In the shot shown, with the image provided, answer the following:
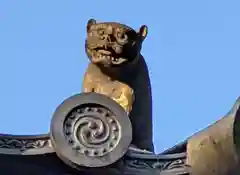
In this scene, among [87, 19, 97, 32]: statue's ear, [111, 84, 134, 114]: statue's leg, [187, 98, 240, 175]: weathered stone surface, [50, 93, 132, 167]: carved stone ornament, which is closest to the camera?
[50, 93, 132, 167]: carved stone ornament

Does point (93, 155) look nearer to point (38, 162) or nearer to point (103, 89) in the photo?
point (38, 162)

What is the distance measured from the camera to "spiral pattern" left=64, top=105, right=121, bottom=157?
10555 millimetres

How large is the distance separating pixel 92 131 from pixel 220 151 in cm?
97

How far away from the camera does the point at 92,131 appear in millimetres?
10594

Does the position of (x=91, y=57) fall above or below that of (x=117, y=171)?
above

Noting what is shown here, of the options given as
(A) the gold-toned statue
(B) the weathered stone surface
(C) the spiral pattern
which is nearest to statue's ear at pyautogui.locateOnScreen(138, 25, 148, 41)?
(A) the gold-toned statue

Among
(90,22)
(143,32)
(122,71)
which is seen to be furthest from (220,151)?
(90,22)

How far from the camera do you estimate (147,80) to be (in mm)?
11844

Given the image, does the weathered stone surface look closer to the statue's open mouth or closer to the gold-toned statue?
the gold-toned statue

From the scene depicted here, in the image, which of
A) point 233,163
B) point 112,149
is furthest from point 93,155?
point 233,163

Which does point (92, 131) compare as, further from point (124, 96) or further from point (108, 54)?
point (108, 54)

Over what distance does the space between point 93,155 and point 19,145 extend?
1.68 feet

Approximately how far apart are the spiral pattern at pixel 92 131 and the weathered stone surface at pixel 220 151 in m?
0.64

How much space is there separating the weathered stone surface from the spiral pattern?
0.64 m
